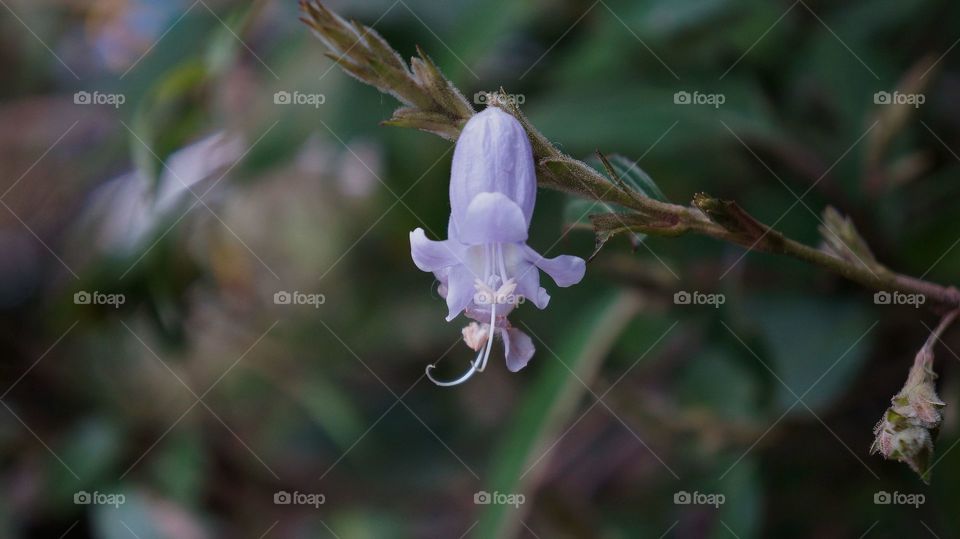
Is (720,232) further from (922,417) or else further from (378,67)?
(378,67)

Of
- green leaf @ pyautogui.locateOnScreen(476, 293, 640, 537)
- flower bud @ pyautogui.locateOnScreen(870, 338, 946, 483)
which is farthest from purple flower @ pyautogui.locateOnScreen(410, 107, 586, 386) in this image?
green leaf @ pyautogui.locateOnScreen(476, 293, 640, 537)

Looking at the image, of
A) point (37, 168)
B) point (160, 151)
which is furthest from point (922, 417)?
point (37, 168)

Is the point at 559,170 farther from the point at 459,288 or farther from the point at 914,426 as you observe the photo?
the point at 914,426

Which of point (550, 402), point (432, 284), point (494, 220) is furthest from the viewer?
point (550, 402)

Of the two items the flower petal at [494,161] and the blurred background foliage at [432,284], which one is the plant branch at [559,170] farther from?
the blurred background foliage at [432,284]

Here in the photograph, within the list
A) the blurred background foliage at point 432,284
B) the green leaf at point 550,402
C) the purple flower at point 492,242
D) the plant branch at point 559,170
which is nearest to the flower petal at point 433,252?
the purple flower at point 492,242

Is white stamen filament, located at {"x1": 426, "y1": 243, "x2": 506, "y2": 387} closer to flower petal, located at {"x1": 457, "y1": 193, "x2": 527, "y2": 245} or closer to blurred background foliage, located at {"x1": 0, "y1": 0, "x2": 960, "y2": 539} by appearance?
flower petal, located at {"x1": 457, "y1": 193, "x2": 527, "y2": 245}

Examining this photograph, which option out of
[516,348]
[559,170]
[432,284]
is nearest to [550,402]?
[432,284]
